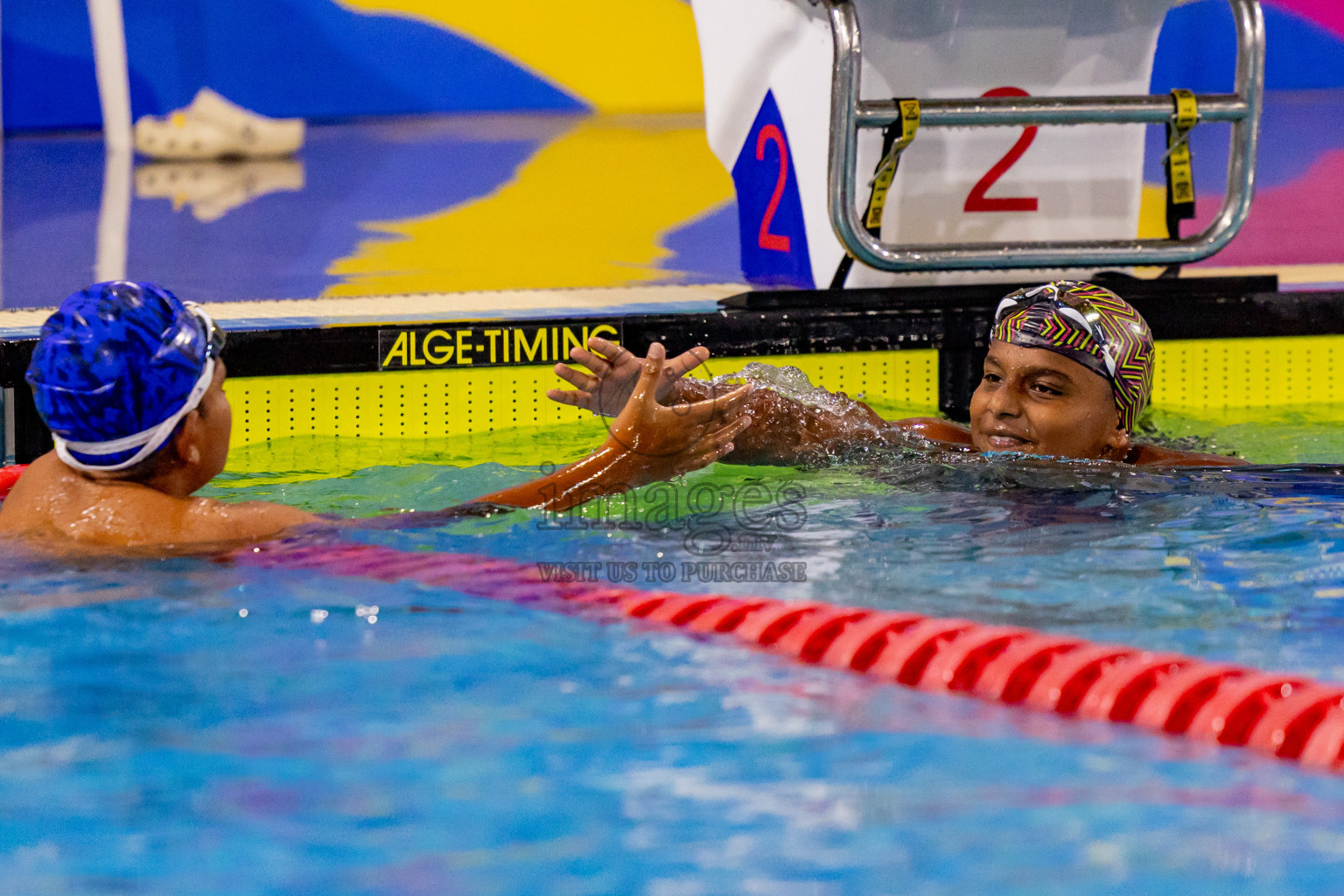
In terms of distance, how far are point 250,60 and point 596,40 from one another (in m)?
3.58

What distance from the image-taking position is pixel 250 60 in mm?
14188

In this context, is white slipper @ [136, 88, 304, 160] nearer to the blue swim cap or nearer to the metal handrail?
the metal handrail

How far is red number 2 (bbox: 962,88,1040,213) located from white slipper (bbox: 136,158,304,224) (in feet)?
18.5

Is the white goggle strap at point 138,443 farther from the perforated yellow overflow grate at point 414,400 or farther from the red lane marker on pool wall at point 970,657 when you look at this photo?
the perforated yellow overflow grate at point 414,400

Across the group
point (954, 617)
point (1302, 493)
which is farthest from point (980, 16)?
point (954, 617)

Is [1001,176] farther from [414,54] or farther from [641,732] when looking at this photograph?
[414,54]

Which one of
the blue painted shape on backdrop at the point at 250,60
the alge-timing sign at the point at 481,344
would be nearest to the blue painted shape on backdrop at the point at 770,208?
the alge-timing sign at the point at 481,344

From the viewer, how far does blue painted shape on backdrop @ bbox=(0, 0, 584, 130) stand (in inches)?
543

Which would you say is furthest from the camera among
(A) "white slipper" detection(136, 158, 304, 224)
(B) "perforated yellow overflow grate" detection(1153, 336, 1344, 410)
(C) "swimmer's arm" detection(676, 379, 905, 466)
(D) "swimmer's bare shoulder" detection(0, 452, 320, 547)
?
(A) "white slipper" detection(136, 158, 304, 224)

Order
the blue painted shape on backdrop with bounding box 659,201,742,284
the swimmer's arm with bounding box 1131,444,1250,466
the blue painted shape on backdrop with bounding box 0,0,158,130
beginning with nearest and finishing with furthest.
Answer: the swimmer's arm with bounding box 1131,444,1250,466, the blue painted shape on backdrop with bounding box 659,201,742,284, the blue painted shape on backdrop with bounding box 0,0,158,130

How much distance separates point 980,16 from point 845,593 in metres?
2.78

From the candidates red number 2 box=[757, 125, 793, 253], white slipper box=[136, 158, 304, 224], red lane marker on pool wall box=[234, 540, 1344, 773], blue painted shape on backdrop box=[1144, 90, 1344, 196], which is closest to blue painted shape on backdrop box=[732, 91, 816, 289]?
red number 2 box=[757, 125, 793, 253]

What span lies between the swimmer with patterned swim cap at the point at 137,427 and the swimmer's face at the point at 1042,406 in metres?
1.09

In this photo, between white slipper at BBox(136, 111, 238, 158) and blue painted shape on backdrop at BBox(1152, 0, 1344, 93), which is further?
blue painted shape on backdrop at BBox(1152, 0, 1344, 93)
